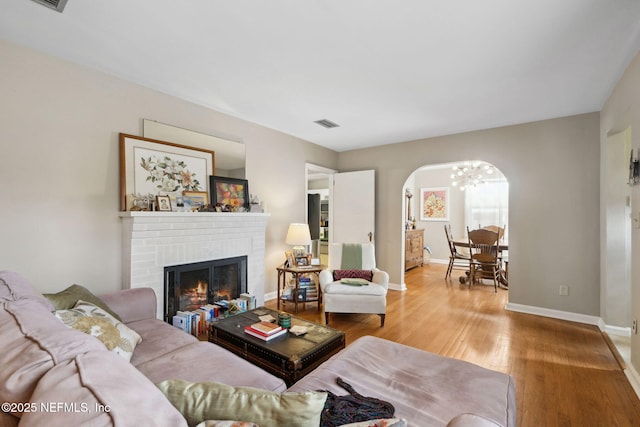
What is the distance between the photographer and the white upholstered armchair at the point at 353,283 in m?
3.28

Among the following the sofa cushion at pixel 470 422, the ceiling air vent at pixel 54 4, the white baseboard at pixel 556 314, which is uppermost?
the ceiling air vent at pixel 54 4

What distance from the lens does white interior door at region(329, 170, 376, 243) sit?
5031 millimetres

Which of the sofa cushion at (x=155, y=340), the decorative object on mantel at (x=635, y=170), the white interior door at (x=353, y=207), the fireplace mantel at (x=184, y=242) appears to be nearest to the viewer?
the sofa cushion at (x=155, y=340)

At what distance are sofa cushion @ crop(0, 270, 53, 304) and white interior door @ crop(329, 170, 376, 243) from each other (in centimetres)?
412

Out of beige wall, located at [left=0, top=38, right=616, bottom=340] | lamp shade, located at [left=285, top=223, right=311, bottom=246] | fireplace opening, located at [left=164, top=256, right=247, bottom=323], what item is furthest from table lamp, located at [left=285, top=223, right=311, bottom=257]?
fireplace opening, located at [left=164, top=256, right=247, bottom=323]

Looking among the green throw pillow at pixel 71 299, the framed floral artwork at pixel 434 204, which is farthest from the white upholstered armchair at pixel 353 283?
the framed floral artwork at pixel 434 204

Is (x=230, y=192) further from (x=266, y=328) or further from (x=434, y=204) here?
(x=434, y=204)

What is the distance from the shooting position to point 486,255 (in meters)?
4.91

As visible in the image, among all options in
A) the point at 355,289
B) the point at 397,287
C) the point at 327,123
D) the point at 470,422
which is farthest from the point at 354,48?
the point at 397,287

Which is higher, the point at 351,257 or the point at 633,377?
the point at 351,257

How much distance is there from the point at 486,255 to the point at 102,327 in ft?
17.1

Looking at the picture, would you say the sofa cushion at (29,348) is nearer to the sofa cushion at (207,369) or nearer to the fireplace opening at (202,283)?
the sofa cushion at (207,369)

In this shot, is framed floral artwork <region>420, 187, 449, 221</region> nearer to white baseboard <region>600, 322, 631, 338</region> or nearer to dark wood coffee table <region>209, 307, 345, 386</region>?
white baseboard <region>600, 322, 631, 338</region>

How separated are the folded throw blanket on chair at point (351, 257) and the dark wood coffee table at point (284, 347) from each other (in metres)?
1.62
